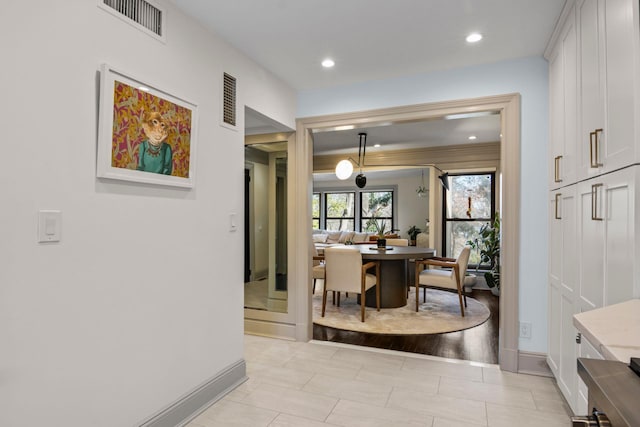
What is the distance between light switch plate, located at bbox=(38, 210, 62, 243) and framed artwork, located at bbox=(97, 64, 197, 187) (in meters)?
0.27

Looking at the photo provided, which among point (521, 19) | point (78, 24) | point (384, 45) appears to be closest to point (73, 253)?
point (78, 24)

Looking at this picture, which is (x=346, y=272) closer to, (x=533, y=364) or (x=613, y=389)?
(x=533, y=364)

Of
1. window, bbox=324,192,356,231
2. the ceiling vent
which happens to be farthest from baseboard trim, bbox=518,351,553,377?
window, bbox=324,192,356,231

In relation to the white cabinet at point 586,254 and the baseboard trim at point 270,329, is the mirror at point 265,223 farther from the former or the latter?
the white cabinet at point 586,254

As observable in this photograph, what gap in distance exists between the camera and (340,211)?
36.8 feet

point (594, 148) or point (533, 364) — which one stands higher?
point (594, 148)

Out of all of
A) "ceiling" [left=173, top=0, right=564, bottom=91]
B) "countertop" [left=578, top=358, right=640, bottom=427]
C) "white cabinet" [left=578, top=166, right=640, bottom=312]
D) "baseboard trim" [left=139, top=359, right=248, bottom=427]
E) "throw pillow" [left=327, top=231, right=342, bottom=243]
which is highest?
"ceiling" [left=173, top=0, right=564, bottom=91]

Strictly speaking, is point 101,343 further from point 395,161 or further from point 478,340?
point 395,161

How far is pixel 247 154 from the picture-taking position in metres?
3.99

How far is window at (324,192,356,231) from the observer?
36.3 feet

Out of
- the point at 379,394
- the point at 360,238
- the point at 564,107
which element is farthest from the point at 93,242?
the point at 360,238

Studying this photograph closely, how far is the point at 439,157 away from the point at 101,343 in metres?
6.17

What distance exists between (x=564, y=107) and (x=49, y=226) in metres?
2.88

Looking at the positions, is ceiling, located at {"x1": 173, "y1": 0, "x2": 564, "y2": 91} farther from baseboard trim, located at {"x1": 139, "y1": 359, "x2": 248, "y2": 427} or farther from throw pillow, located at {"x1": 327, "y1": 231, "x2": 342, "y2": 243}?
throw pillow, located at {"x1": 327, "y1": 231, "x2": 342, "y2": 243}
